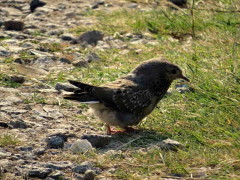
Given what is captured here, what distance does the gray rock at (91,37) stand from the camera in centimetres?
1012

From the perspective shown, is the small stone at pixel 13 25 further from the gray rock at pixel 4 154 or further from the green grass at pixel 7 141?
the gray rock at pixel 4 154

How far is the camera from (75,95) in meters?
6.36

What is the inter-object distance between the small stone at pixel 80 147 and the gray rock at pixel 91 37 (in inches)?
182

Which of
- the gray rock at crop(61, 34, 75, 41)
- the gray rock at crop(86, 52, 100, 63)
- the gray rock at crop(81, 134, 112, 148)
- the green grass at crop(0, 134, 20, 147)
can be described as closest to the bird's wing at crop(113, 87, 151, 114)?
the gray rock at crop(81, 134, 112, 148)

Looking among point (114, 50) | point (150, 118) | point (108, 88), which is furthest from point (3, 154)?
point (114, 50)

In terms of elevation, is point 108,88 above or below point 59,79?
above

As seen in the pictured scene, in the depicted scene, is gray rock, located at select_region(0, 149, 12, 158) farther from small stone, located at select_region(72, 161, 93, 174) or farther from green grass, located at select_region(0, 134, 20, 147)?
small stone, located at select_region(72, 161, 93, 174)

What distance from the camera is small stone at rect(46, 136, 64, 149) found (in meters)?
5.67

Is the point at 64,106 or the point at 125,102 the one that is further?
the point at 64,106

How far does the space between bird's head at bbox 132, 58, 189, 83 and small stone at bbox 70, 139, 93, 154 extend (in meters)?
1.35

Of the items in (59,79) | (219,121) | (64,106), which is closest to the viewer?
(219,121)


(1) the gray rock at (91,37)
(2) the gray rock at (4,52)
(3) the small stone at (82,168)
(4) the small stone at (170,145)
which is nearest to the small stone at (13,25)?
(1) the gray rock at (91,37)

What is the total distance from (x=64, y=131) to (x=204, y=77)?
6.14 ft

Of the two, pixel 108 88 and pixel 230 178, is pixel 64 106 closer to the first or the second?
pixel 108 88
